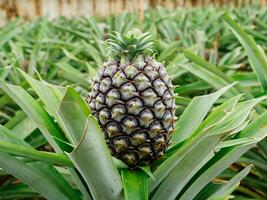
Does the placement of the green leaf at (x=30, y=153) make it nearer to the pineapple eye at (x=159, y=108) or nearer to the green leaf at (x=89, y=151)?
the green leaf at (x=89, y=151)

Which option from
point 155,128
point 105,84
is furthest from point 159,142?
point 105,84

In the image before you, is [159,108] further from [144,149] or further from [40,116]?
[40,116]

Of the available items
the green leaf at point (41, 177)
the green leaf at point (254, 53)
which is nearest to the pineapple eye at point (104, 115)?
the green leaf at point (41, 177)

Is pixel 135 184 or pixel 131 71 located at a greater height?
pixel 131 71

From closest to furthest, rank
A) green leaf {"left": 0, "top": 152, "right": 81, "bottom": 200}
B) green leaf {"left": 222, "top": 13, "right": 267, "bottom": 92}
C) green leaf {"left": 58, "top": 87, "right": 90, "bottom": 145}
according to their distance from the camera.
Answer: green leaf {"left": 58, "top": 87, "right": 90, "bottom": 145} < green leaf {"left": 0, "top": 152, "right": 81, "bottom": 200} < green leaf {"left": 222, "top": 13, "right": 267, "bottom": 92}

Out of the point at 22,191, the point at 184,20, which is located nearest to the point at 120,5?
the point at 184,20

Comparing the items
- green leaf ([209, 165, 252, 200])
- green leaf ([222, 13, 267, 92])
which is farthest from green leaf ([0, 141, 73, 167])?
green leaf ([222, 13, 267, 92])

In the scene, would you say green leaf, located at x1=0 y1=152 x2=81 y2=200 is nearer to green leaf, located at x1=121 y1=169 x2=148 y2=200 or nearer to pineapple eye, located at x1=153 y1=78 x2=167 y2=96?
green leaf, located at x1=121 y1=169 x2=148 y2=200
